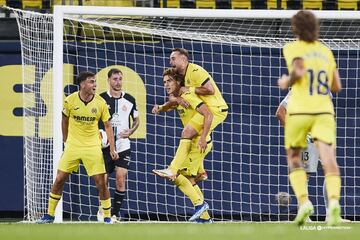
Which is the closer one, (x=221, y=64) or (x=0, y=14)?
(x=221, y=64)

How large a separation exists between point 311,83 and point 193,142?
4145mm

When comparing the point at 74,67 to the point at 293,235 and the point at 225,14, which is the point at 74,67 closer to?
the point at 225,14

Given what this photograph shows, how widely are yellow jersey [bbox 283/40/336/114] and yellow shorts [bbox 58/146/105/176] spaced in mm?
4381

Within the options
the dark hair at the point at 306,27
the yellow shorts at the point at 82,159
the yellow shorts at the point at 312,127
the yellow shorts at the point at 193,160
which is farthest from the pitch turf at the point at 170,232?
the yellow shorts at the point at 193,160

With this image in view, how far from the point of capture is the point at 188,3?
17.7 metres

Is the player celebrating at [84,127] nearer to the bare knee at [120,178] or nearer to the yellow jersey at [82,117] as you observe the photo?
the yellow jersey at [82,117]

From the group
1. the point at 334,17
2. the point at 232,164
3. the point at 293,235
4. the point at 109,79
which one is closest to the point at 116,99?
the point at 109,79

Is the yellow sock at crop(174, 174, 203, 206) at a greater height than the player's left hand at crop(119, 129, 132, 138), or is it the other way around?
the player's left hand at crop(119, 129, 132, 138)

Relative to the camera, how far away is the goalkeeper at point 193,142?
12.8m

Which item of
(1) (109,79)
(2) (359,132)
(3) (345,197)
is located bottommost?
(3) (345,197)

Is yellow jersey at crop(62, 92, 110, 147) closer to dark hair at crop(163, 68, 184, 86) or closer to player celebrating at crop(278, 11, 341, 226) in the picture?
dark hair at crop(163, 68, 184, 86)

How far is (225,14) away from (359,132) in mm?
3245

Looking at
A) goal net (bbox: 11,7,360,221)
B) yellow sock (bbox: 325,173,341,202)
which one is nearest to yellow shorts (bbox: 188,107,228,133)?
goal net (bbox: 11,7,360,221)

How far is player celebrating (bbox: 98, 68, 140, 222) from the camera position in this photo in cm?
1459
